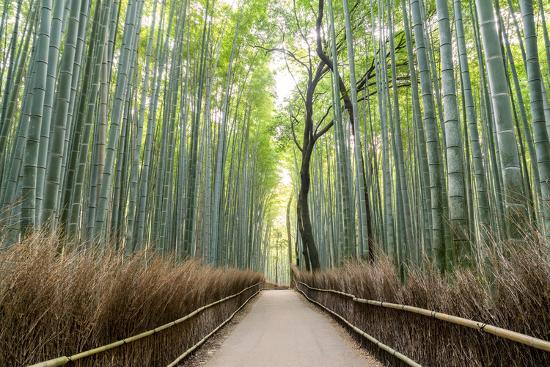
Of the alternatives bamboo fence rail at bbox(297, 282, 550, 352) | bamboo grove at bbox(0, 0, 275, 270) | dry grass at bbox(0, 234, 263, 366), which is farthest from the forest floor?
bamboo grove at bbox(0, 0, 275, 270)

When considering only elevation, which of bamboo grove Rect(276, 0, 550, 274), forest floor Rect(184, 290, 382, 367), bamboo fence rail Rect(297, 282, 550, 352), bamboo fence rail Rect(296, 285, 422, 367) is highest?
bamboo grove Rect(276, 0, 550, 274)

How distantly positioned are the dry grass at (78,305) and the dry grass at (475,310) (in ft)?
5.97

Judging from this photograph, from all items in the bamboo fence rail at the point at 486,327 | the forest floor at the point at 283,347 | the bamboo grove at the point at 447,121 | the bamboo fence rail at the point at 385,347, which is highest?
the bamboo grove at the point at 447,121

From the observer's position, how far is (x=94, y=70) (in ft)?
12.1

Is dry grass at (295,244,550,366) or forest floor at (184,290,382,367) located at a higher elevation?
dry grass at (295,244,550,366)

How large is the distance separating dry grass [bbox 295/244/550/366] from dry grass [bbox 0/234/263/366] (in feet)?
5.97

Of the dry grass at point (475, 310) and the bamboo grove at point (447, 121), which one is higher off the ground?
the bamboo grove at point (447, 121)

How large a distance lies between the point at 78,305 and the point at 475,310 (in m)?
1.88

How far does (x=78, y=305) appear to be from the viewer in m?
1.71

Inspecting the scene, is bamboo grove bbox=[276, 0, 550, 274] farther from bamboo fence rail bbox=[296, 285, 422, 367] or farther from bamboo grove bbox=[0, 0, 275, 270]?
bamboo grove bbox=[0, 0, 275, 270]

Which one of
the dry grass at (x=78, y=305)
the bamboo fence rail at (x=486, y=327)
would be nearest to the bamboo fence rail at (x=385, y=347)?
the bamboo fence rail at (x=486, y=327)

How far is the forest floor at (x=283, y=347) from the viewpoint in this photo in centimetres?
327

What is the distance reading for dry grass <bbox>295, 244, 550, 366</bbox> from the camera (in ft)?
4.34

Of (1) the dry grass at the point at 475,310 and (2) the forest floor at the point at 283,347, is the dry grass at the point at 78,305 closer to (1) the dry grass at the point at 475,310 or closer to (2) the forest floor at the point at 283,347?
(2) the forest floor at the point at 283,347
